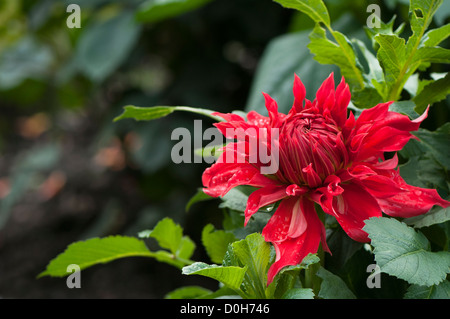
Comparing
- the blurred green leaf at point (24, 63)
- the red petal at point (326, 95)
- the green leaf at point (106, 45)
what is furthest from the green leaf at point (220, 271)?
the blurred green leaf at point (24, 63)

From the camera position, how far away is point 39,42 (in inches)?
62.6

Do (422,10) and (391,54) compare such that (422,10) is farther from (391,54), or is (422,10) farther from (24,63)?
(24,63)

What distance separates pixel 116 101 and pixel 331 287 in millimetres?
1206

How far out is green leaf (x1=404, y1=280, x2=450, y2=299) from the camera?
0.96 ft

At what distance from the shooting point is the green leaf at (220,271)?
29 centimetres

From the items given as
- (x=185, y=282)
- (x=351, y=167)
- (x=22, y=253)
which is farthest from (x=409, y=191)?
(x=22, y=253)

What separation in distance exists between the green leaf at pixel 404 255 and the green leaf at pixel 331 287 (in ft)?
0.15

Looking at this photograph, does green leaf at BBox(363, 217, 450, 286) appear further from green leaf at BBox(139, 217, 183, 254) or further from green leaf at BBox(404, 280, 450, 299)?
green leaf at BBox(139, 217, 183, 254)

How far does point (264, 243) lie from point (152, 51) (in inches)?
45.5

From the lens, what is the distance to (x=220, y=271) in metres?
0.29

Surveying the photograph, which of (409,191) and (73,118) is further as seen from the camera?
(73,118)

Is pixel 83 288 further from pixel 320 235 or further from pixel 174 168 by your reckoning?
pixel 320 235
